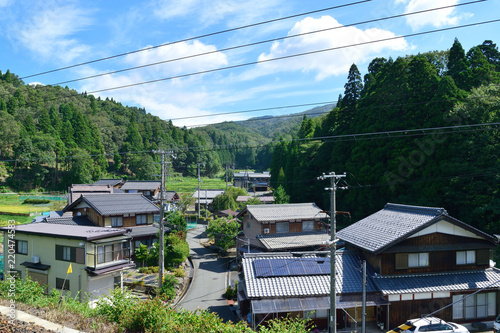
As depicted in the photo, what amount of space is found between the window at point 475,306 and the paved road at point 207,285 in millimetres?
10839

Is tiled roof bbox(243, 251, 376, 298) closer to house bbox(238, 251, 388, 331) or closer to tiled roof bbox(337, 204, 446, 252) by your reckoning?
house bbox(238, 251, 388, 331)

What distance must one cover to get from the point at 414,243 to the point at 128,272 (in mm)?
18843

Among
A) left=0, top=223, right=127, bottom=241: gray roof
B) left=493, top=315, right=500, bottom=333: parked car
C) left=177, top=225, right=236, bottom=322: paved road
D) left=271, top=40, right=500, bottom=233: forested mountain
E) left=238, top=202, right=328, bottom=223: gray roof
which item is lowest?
left=177, top=225, right=236, bottom=322: paved road

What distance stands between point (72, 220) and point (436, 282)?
83.9 feet

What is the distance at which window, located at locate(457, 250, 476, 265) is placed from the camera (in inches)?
629

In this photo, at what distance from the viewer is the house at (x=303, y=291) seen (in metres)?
14.0

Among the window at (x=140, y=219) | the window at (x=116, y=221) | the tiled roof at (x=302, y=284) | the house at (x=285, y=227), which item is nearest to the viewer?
the tiled roof at (x=302, y=284)

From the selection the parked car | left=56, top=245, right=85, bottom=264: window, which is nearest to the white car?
the parked car

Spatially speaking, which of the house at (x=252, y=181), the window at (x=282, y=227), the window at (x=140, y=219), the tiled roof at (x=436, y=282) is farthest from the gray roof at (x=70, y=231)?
the house at (x=252, y=181)

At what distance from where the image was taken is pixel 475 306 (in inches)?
604

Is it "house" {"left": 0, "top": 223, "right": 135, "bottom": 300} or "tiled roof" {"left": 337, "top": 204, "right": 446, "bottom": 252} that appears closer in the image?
"tiled roof" {"left": 337, "top": 204, "right": 446, "bottom": 252}

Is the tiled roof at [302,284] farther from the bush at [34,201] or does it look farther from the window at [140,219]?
the bush at [34,201]

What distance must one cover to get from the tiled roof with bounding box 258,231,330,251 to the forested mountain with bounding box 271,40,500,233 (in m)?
5.20

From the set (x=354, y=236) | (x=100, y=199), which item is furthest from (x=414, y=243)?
(x=100, y=199)
